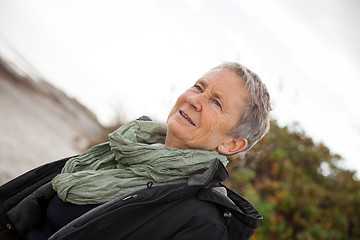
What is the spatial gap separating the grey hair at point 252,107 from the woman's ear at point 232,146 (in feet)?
0.12

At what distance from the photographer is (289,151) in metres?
6.28

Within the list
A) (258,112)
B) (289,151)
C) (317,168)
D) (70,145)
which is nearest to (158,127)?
(258,112)

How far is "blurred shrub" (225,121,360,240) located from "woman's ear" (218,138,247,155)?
2920 mm

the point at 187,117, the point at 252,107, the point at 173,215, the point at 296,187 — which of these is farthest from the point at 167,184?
the point at 296,187

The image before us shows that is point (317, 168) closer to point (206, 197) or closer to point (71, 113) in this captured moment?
point (206, 197)

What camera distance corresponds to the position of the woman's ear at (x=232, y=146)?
1.82 metres

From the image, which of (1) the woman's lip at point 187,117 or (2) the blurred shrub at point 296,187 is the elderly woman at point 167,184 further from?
(2) the blurred shrub at point 296,187

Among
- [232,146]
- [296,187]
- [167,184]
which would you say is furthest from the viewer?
[296,187]

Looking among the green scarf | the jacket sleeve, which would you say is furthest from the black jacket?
the green scarf

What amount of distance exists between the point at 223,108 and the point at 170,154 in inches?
16.1

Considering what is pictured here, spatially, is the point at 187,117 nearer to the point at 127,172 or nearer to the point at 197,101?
the point at 197,101

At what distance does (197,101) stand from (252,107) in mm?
324

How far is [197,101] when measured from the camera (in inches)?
69.0

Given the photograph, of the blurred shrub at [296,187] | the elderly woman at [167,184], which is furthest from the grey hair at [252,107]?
the blurred shrub at [296,187]
